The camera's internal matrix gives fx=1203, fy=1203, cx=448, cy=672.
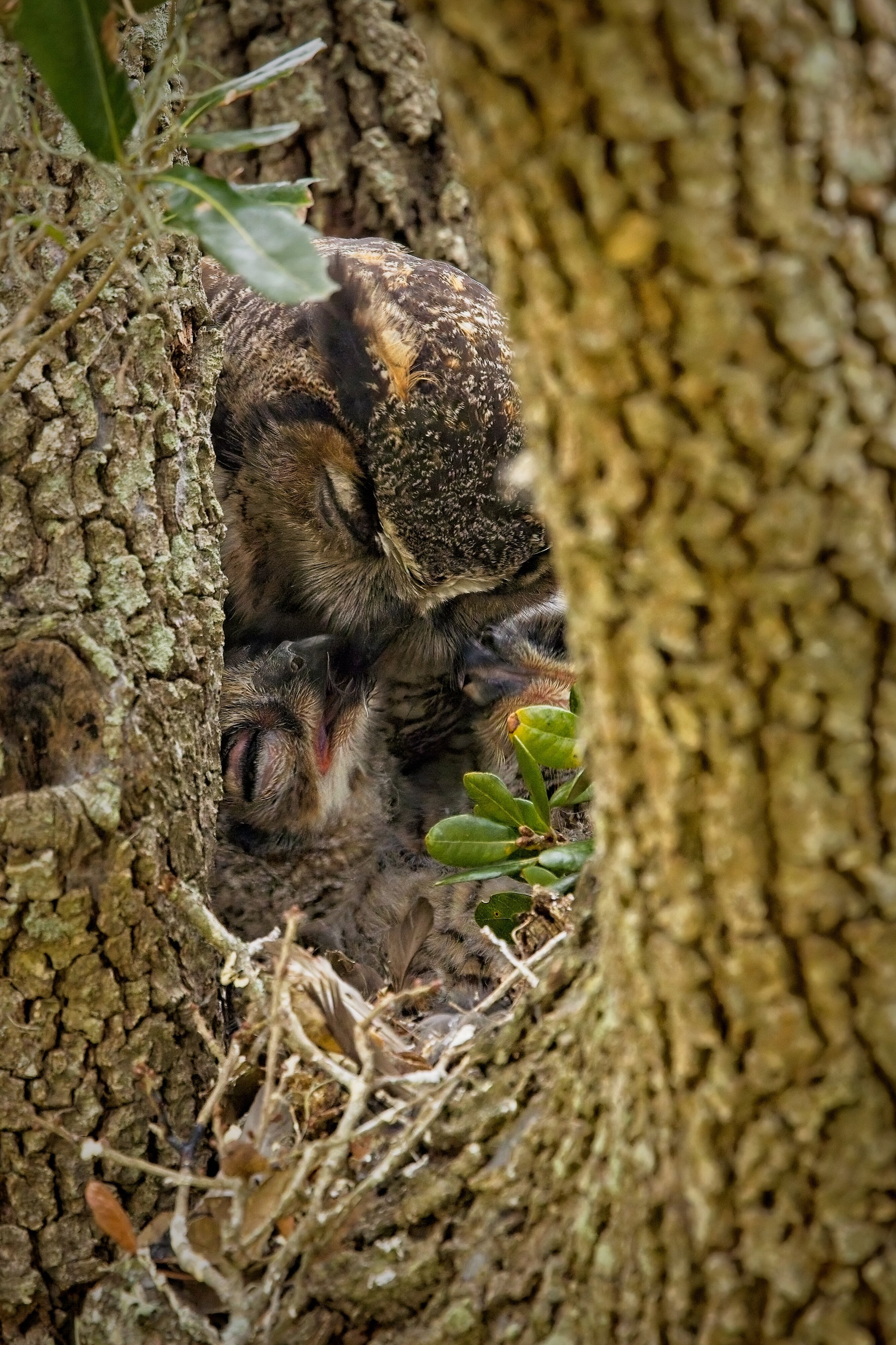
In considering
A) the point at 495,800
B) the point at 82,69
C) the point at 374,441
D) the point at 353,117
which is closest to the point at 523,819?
the point at 495,800

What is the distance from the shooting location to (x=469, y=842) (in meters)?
1.34

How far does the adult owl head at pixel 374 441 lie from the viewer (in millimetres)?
1502

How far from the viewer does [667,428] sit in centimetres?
51

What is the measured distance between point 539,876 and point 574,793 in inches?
4.2

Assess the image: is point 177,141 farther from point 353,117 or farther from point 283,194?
point 353,117

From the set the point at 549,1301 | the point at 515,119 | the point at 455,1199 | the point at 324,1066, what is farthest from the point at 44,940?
the point at 515,119

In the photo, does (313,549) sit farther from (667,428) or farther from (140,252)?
(667,428)

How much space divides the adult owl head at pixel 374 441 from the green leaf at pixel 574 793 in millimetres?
388

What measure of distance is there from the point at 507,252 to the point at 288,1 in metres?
2.19

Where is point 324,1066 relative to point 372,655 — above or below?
above

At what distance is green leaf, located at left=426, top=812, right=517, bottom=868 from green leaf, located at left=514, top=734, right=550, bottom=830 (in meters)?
0.04

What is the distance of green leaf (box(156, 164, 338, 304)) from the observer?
2.37 ft

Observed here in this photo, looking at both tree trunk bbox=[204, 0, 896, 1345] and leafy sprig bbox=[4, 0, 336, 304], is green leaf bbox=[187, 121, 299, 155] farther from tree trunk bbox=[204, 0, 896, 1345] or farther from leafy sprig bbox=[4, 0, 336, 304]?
tree trunk bbox=[204, 0, 896, 1345]

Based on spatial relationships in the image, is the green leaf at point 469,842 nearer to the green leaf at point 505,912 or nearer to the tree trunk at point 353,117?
the green leaf at point 505,912
